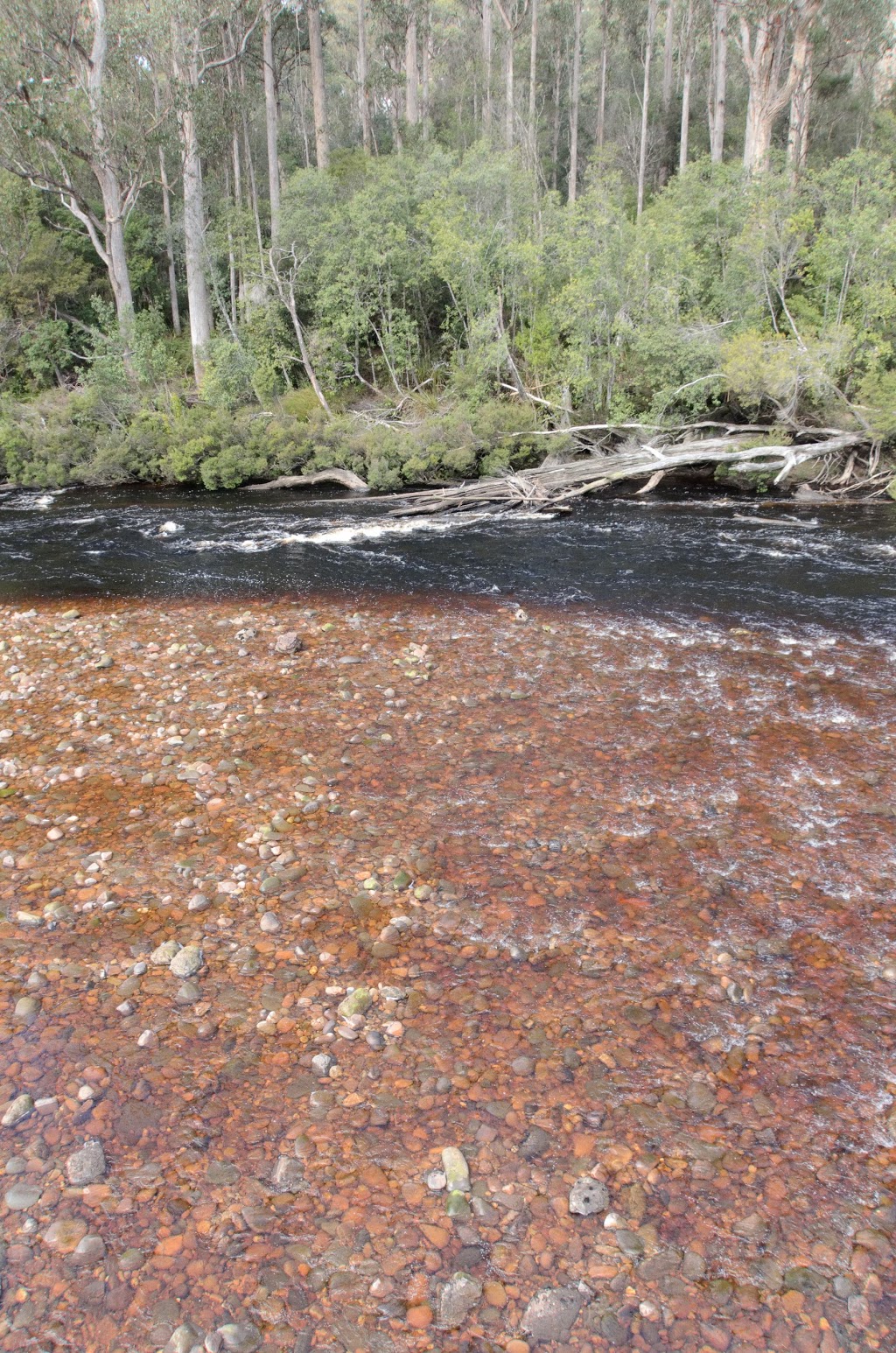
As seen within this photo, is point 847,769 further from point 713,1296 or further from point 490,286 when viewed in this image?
point 490,286

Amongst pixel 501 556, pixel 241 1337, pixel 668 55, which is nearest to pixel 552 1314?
pixel 241 1337

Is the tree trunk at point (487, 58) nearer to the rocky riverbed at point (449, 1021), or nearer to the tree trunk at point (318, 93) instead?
the tree trunk at point (318, 93)

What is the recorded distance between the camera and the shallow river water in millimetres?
4418

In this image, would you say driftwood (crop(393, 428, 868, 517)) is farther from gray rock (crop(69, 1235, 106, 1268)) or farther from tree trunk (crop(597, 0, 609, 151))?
tree trunk (crop(597, 0, 609, 151))

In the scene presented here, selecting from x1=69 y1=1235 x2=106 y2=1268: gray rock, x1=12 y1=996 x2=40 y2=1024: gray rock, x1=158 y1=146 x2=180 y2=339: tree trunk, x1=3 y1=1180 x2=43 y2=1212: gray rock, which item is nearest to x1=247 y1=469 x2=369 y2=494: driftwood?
x1=158 y1=146 x2=180 y2=339: tree trunk

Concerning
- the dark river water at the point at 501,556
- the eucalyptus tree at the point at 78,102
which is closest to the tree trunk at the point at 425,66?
the eucalyptus tree at the point at 78,102

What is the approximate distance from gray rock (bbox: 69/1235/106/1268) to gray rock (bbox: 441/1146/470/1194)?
201 cm

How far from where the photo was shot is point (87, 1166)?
4996mm

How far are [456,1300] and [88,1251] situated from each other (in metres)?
2.09

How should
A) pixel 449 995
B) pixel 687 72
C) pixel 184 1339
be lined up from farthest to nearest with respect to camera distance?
1. pixel 687 72
2. pixel 449 995
3. pixel 184 1339

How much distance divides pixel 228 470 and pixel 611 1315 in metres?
27.5

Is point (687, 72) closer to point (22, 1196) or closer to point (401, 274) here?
point (401, 274)

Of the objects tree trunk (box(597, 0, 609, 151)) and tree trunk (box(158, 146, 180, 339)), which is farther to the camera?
tree trunk (box(597, 0, 609, 151))

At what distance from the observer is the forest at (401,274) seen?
2495 cm
